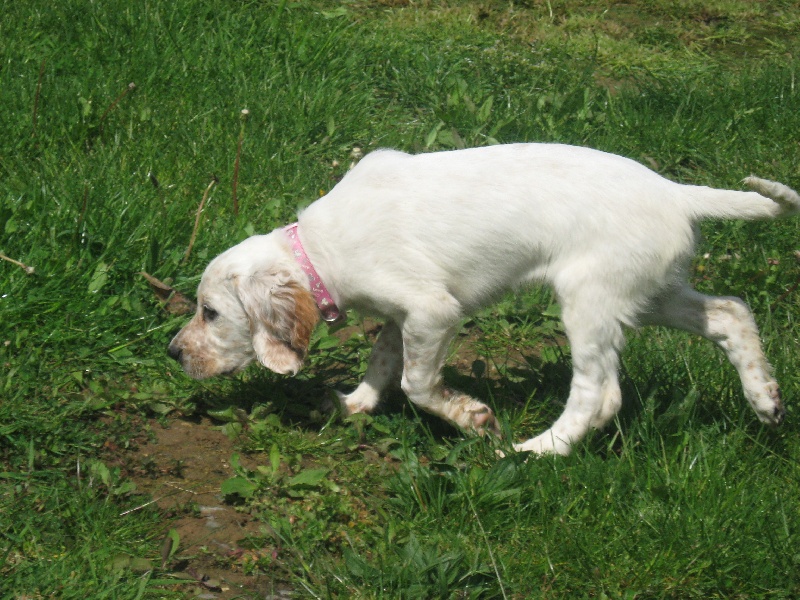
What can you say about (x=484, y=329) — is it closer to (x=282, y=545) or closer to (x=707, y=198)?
(x=707, y=198)

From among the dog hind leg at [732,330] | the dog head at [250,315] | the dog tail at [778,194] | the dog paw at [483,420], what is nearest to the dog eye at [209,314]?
the dog head at [250,315]

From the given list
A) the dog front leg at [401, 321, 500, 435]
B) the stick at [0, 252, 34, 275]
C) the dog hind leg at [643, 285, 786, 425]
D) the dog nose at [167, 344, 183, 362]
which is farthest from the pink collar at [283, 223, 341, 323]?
the dog hind leg at [643, 285, 786, 425]

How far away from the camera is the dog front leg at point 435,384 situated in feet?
10.9

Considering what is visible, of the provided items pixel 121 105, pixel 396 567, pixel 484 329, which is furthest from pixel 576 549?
pixel 121 105

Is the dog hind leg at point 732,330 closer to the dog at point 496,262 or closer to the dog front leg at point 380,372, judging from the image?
the dog at point 496,262

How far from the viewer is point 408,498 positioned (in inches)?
118

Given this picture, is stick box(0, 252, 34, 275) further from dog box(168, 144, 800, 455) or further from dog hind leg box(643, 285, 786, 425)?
dog hind leg box(643, 285, 786, 425)

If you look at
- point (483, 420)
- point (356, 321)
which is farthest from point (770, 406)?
point (356, 321)

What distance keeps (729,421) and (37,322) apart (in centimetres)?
242

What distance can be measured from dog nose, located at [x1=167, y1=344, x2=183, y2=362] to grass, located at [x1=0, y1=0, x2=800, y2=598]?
12 centimetres

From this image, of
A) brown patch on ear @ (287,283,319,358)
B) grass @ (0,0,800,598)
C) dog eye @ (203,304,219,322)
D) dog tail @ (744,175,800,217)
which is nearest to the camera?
grass @ (0,0,800,598)

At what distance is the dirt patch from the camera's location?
9.11 ft

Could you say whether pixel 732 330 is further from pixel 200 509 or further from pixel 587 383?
pixel 200 509

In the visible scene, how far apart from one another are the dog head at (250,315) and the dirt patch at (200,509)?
247 millimetres
